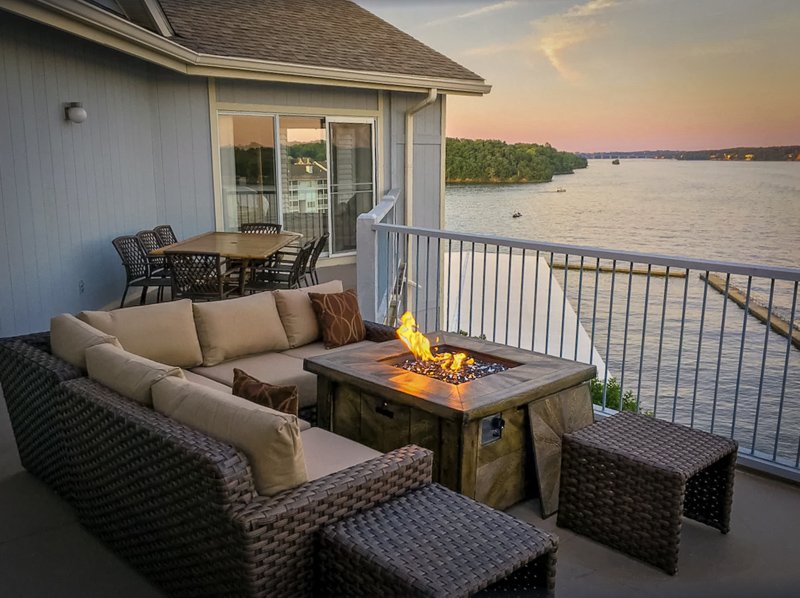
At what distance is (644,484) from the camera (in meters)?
2.78

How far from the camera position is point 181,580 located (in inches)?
96.4

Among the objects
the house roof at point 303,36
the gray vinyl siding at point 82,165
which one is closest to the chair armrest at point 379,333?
the gray vinyl siding at point 82,165

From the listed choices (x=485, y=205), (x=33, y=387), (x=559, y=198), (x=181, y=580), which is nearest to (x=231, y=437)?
(x=181, y=580)

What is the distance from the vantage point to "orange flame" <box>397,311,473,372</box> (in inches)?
142

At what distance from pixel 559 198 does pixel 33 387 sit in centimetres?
1352

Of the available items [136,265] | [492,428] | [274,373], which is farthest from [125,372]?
[136,265]

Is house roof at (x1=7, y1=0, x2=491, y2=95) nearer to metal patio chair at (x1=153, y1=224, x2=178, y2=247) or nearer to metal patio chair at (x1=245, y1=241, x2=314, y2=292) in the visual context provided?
metal patio chair at (x1=153, y1=224, x2=178, y2=247)

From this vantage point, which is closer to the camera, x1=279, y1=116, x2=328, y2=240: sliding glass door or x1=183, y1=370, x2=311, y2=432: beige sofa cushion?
x1=183, y1=370, x2=311, y2=432: beige sofa cushion

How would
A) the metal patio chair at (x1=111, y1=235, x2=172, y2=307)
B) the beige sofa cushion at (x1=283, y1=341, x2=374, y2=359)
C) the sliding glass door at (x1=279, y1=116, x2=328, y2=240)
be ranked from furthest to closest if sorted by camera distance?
the sliding glass door at (x1=279, y1=116, x2=328, y2=240) → the metal patio chair at (x1=111, y1=235, x2=172, y2=307) → the beige sofa cushion at (x1=283, y1=341, x2=374, y2=359)

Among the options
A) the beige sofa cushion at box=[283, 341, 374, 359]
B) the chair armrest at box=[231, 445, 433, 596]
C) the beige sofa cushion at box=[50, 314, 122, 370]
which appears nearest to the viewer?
the chair armrest at box=[231, 445, 433, 596]

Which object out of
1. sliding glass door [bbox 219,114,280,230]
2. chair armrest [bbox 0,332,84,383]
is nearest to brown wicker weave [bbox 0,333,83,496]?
chair armrest [bbox 0,332,84,383]

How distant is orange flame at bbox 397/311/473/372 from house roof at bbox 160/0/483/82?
16.0 ft

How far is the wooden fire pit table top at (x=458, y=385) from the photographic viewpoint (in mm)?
3020

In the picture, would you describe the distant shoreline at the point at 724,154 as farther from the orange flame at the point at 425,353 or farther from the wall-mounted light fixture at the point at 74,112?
the wall-mounted light fixture at the point at 74,112
